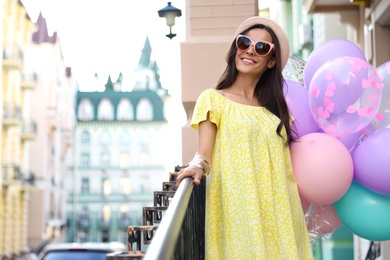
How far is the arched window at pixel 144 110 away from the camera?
78.8 m

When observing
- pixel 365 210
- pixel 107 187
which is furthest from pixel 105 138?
pixel 365 210

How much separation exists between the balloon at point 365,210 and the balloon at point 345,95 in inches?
15.0

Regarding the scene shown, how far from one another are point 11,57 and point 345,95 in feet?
117

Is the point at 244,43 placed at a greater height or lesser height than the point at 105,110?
lesser

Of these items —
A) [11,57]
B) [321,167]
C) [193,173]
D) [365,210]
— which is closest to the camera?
[193,173]

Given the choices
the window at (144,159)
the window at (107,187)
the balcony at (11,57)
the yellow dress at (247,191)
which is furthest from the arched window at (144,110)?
the yellow dress at (247,191)

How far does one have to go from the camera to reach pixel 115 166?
77625mm

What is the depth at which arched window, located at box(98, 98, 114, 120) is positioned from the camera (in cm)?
7944

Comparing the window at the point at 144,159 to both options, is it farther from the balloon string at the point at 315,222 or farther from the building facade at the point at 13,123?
the balloon string at the point at 315,222

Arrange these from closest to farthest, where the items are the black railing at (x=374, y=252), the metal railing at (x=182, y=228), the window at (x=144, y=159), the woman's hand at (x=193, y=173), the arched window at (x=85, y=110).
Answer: the metal railing at (x=182, y=228) → the woman's hand at (x=193, y=173) → the black railing at (x=374, y=252) → the window at (x=144, y=159) → the arched window at (x=85, y=110)

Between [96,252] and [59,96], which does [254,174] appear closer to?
[96,252]

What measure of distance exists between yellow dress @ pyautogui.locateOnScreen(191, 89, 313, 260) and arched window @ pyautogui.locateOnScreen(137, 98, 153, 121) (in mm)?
74778

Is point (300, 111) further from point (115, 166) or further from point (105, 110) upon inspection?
point (105, 110)

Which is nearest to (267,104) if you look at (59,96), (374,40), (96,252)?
(374,40)
